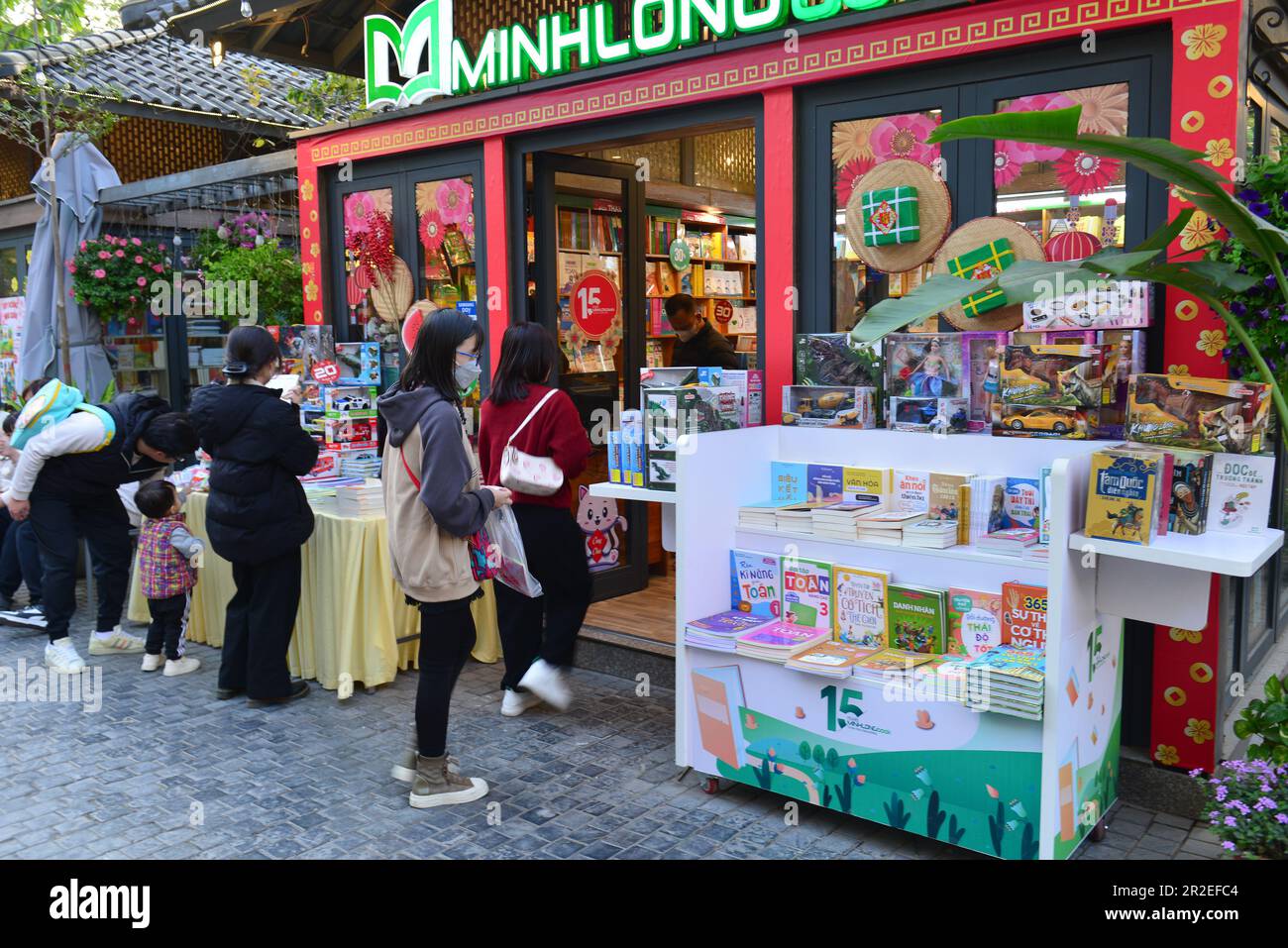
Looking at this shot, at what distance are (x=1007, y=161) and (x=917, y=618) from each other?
210cm

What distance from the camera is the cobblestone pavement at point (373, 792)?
400 centimetres

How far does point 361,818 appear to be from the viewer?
167 inches

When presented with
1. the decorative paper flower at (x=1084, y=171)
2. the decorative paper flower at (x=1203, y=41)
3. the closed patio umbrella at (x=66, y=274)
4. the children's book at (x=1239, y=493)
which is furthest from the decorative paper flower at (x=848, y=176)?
the closed patio umbrella at (x=66, y=274)

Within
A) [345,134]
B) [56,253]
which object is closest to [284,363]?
[345,134]

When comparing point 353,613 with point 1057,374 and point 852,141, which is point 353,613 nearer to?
point 852,141

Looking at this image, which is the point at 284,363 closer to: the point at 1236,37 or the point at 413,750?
the point at 413,750

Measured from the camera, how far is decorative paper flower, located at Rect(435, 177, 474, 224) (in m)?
6.87

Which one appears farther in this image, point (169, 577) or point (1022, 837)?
point (169, 577)

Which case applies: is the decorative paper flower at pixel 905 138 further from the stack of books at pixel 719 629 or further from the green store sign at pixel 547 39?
the stack of books at pixel 719 629

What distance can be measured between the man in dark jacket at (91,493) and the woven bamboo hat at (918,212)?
4.15m

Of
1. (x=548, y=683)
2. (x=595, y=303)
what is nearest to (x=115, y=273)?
(x=595, y=303)

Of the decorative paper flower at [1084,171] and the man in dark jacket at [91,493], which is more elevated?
the decorative paper flower at [1084,171]

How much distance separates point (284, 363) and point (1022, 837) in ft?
20.0

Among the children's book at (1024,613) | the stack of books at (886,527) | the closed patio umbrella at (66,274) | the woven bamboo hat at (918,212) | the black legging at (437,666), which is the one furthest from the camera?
the closed patio umbrella at (66,274)
